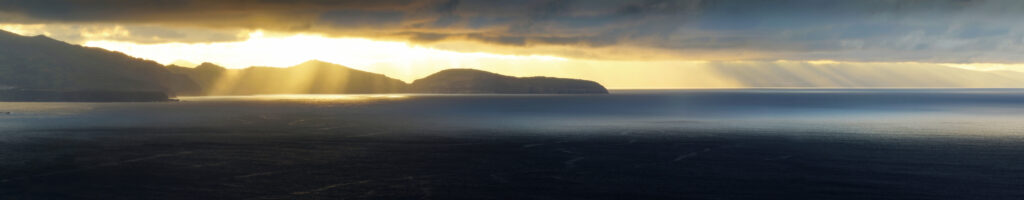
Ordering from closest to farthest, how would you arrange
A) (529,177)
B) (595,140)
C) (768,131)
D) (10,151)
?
1. (529,177)
2. (10,151)
3. (595,140)
4. (768,131)

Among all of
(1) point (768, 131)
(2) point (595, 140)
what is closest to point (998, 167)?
(2) point (595, 140)

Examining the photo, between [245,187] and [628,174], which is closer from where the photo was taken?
[245,187]

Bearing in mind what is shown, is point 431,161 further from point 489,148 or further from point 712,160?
point 712,160

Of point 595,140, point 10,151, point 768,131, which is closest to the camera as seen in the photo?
point 10,151

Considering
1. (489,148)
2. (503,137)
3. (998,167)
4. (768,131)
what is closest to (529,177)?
(489,148)

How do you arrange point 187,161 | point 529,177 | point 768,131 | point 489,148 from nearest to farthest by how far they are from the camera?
point 529,177 < point 187,161 < point 489,148 < point 768,131

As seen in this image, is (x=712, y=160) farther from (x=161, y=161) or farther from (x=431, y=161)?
(x=161, y=161)

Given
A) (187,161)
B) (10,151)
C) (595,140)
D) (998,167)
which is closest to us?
(998,167)

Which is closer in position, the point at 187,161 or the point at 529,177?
the point at 529,177
